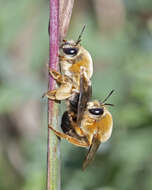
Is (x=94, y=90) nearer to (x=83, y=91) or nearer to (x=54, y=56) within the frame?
(x=83, y=91)

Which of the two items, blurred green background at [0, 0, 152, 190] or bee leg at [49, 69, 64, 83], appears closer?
bee leg at [49, 69, 64, 83]

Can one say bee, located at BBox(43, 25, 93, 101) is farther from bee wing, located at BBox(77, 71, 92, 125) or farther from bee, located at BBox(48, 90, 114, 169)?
bee, located at BBox(48, 90, 114, 169)

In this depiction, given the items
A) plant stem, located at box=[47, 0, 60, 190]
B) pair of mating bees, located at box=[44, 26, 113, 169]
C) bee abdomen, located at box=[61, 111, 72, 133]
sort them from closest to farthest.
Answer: plant stem, located at box=[47, 0, 60, 190], pair of mating bees, located at box=[44, 26, 113, 169], bee abdomen, located at box=[61, 111, 72, 133]

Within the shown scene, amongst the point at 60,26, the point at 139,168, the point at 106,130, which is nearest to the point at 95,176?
the point at 139,168

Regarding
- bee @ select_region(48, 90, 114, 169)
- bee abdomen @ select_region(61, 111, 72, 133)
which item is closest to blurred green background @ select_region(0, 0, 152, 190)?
bee @ select_region(48, 90, 114, 169)

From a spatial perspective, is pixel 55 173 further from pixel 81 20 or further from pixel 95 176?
pixel 81 20

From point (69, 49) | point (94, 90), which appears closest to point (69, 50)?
point (69, 49)

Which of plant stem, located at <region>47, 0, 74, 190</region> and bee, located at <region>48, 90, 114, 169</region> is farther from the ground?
plant stem, located at <region>47, 0, 74, 190</region>

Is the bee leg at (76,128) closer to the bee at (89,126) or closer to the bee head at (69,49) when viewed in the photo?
the bee at (89,126)
